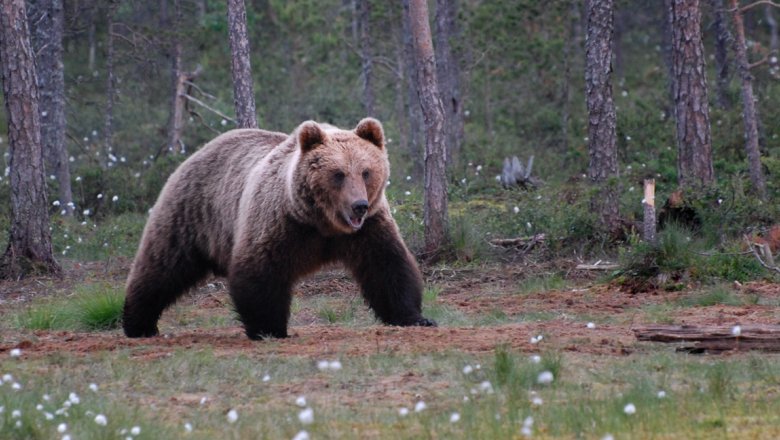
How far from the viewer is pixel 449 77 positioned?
73.9 ft

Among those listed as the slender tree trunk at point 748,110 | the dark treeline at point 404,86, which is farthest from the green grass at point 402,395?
the slender tree trunk at point 748,110

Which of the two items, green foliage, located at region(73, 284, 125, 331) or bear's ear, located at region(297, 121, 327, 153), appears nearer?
bear's ear, located at region(297, 121, 327, 153)

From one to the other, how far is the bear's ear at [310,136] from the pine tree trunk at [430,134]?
521 centimetres

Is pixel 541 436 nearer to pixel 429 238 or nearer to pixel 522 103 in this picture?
pixel 429 238

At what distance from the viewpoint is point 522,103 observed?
88.6ft

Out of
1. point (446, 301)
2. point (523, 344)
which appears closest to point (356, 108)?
point (446, 301)

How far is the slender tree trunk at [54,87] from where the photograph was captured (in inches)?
719

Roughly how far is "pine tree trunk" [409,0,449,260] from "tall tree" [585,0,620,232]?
1.91 metres

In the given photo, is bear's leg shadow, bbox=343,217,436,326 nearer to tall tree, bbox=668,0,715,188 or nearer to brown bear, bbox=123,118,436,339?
brown bear, bbox=123,118,436,339

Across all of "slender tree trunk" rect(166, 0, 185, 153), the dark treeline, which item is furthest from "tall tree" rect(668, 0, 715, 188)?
"slender tree trunk" rect(166, 0, 185, 153)

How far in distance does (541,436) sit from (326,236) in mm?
3254

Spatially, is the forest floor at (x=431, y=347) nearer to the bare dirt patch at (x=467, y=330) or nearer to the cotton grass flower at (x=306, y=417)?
the bare dirt patch at (x=467, y=330)

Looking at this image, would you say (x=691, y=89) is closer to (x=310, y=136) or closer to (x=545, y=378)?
(x=310, y=136)

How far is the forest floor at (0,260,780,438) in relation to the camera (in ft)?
19.6
